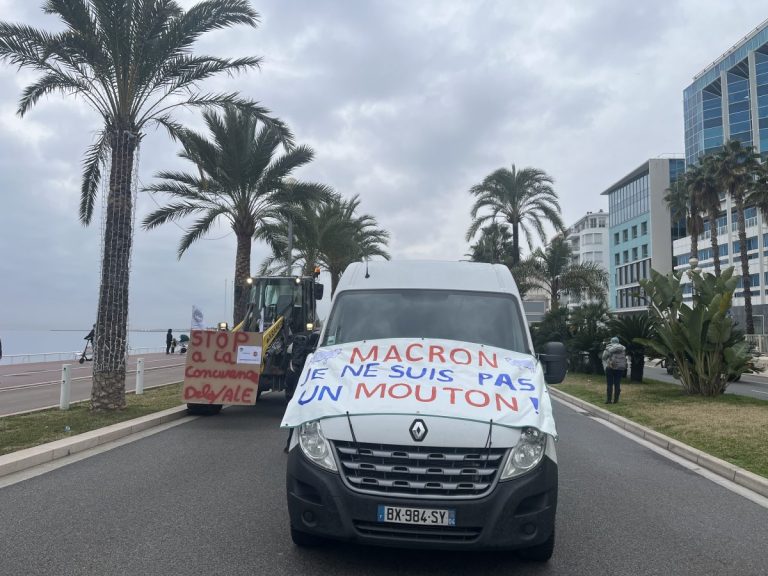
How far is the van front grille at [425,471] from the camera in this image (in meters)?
4.22

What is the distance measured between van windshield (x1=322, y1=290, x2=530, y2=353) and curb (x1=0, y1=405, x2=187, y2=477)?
4211 millimetres

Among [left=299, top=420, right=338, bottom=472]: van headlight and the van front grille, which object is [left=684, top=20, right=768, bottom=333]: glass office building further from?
[left=299, top=420, right=338, bottom=472]: van headlight

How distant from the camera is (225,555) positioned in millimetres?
4762

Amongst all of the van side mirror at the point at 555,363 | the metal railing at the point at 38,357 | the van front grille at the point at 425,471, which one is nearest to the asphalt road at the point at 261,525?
the van front grille at the point at 425,471

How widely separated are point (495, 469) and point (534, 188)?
108ft

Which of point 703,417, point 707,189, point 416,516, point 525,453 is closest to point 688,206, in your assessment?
point 707,189

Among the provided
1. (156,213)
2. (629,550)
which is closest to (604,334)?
(156,213)

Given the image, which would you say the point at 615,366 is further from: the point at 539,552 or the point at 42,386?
the point at 42,386

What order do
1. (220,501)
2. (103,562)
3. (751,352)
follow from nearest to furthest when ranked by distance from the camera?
(103,562)
(220,501)
(751,352)

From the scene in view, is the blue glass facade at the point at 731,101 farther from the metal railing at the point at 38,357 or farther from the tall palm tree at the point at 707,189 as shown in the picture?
the metal railing at the point at 38,357

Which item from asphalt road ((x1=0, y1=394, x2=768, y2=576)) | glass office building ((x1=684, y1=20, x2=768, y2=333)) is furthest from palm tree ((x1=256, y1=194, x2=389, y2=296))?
glass office building ((x1=684, y1=20, x2=768, y2=333))

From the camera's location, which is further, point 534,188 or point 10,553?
point 534,188

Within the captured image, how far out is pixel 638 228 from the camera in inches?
3388

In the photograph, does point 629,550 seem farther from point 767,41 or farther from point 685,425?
point 767,41
